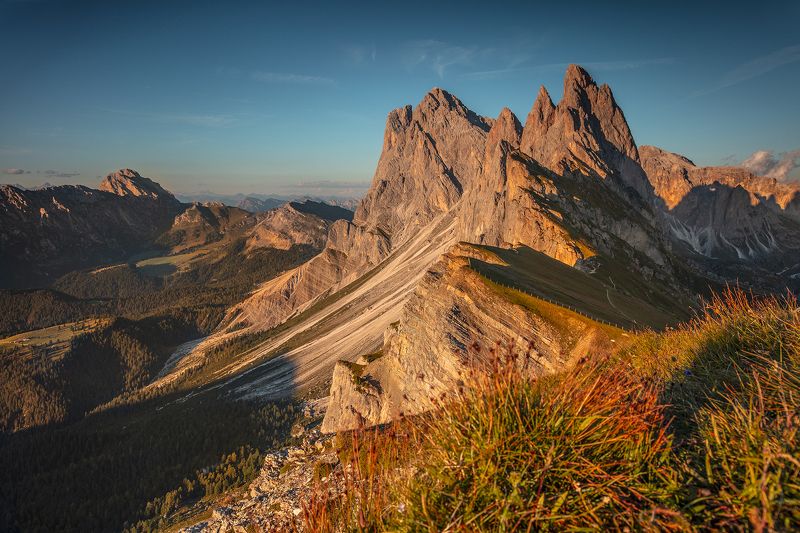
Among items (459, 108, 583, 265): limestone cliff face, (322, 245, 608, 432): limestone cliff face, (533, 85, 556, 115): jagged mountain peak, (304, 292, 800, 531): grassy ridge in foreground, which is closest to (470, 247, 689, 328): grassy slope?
(322, 245, 608, 432): limestone cliff face

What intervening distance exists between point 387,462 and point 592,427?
A: 3102mm

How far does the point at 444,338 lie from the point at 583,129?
11951 cm

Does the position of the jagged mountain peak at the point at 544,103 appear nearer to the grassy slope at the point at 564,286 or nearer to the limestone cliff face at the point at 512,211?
the limestone cliff face at the point at 512,211

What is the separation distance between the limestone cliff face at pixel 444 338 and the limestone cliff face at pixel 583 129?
99.8 m

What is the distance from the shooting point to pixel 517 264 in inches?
1601

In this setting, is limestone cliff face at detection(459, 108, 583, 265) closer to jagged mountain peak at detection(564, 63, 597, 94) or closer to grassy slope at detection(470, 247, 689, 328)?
grassy slope at detection(470, 247, 689, 328)

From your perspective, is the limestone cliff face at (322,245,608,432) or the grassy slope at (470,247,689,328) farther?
the grassy slope at (470,247,689,328)

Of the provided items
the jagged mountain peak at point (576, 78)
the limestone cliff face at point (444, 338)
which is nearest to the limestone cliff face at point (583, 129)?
the jagged mountain peak at point (576, 78)

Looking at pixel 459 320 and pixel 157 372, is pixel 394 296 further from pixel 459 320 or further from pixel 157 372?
pixel 157 372

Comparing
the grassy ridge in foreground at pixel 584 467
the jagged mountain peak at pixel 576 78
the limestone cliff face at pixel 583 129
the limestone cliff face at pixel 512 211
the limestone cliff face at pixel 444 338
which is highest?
the jagged mountain peak at pixel 576 78

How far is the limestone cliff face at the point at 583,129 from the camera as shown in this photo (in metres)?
126

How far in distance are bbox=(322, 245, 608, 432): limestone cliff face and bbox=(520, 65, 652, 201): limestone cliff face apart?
99.8 meters

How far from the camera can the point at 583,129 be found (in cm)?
12825

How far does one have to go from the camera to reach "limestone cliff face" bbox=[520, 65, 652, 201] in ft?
414
